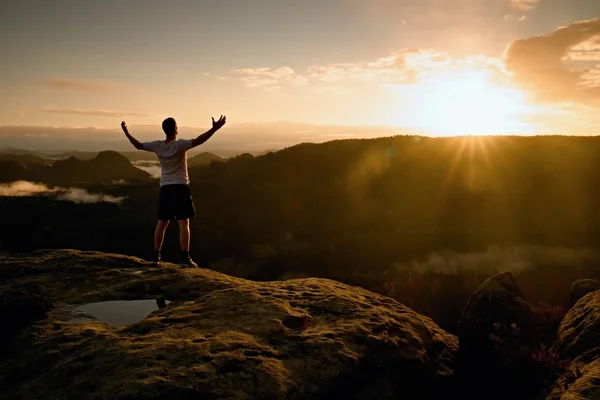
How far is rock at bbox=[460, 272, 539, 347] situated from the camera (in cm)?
938

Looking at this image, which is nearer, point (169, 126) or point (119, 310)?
point (119, 310)

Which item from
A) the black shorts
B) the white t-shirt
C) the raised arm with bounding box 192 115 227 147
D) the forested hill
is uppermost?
the raised arm with bounding box 192 115 227 147

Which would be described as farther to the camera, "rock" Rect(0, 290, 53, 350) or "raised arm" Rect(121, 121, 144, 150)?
"raised arm" Rect(121, 121, 144, 150)

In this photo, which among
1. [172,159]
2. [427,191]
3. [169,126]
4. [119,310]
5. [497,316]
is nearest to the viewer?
[119,310]

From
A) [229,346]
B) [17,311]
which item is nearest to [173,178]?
[17,311]

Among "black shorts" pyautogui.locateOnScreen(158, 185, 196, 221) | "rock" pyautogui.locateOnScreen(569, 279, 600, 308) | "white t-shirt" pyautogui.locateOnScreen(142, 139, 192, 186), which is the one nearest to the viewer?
"white t-shirt" pyautogui.locateOnScreen(142, 139, 192, 186)

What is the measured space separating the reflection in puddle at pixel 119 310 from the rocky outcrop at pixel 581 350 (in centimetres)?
636

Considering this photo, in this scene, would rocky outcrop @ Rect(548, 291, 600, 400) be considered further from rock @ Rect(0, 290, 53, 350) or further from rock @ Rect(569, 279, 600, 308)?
rock @ Rect(0, 290, 53, 350)

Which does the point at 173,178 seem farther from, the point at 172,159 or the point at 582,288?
the point at 582,288

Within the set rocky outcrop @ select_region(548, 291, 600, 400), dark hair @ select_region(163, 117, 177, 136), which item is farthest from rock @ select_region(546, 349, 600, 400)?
dark hair @ select_region(163, 117, 177, 136)

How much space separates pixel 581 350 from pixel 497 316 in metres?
2.26

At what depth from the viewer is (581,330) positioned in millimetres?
8141

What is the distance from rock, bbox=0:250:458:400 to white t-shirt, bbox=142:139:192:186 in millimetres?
2046

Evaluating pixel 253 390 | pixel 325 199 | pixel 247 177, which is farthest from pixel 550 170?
pixel 253 390
